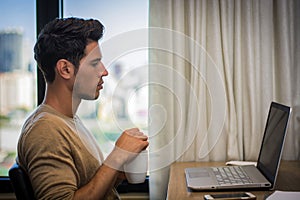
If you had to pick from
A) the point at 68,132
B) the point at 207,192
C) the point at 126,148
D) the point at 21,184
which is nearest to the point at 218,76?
the point at 207,192

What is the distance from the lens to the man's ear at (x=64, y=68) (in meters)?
1.40

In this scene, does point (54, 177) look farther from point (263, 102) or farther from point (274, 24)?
point (274, 24)

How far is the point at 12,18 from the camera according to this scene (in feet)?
7.66

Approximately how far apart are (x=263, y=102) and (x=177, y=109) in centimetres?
41

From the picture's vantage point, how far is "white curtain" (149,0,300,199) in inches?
82.0

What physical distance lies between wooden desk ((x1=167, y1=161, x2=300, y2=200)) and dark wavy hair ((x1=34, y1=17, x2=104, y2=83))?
57cm

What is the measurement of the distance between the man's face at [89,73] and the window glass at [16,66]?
0.95 meters

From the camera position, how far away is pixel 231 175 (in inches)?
65.9

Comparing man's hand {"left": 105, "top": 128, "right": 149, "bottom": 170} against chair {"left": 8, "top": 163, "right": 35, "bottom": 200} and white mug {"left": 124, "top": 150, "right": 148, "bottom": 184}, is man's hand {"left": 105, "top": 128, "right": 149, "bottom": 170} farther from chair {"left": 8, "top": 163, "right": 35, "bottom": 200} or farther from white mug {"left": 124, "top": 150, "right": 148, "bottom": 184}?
chair {"left": 8, "top": 163, "right": 35, "bottom": 200}

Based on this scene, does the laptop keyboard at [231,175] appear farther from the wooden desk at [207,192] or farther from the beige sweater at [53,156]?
the beige sweater at [53,156]

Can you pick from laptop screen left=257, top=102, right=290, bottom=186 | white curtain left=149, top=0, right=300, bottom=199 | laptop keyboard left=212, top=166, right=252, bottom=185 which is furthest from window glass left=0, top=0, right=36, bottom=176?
laptop screen left=257, top=102, right=290, bottom=186

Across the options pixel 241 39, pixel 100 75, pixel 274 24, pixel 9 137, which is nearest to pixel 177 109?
pixel 241 39

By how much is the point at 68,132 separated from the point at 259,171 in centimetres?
81

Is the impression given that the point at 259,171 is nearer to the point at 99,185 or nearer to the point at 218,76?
the point at 218,76
